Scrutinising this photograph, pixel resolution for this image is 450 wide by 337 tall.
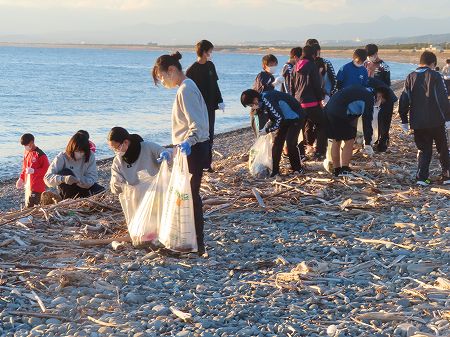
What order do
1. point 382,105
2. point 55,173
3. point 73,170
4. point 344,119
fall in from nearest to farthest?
point 55,173
point 73,170
point 344,119
point 382,105

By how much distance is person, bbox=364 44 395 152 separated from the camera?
1132 cm

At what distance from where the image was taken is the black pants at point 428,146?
9281 mm

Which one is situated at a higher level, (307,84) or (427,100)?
(307,84)

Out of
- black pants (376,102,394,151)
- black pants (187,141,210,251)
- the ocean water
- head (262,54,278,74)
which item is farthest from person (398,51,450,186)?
the ocean water

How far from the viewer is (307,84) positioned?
406 inches

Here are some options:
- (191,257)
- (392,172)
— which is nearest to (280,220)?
(191,257)

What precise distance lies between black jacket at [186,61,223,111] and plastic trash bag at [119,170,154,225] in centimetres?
356

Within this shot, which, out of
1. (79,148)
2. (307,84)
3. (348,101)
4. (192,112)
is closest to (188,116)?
(192,112)

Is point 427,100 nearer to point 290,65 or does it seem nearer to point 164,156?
point 290,65

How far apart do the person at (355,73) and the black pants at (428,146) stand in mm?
1569

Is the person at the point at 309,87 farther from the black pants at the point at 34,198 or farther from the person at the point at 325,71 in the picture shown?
the black pants at the point at 34,198

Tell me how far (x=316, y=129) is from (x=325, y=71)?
910 millimetres

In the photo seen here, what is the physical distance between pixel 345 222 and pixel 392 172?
2.50 m

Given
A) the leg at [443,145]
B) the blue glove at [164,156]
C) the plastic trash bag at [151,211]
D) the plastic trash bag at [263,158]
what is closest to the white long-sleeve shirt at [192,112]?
the blue glove at [164,156]
